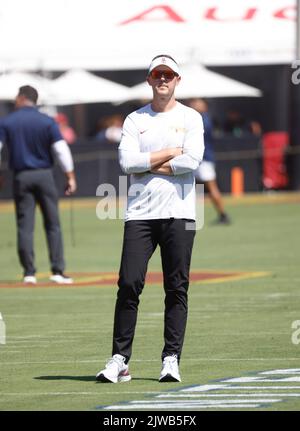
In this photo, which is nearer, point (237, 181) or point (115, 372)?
point (115, 372)

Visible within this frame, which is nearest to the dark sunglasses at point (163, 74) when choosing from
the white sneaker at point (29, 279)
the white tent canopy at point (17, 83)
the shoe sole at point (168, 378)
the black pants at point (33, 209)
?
the shoe sole at point (168, 378)

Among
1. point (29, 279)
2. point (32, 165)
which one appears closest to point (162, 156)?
point (32, 165)

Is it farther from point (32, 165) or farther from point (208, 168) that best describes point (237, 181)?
point (32, 165)

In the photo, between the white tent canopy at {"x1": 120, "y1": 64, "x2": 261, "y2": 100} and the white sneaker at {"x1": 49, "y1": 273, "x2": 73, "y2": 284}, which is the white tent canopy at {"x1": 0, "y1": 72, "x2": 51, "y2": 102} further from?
the white sneaker at {"x1": 49, "y1": 273, "x2": 73, "y2": 284}

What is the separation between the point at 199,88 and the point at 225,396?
27.6 metres

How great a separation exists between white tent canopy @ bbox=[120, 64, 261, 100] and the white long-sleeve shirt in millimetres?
25965

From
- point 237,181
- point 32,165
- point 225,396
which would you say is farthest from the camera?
point 237,181

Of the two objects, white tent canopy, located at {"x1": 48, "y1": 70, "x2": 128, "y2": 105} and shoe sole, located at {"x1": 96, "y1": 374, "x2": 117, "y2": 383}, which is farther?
white tent canopy, located at {"x1": 48, "y1": 70, "x2": 128, "y2": 105}

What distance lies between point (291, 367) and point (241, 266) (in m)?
8.77

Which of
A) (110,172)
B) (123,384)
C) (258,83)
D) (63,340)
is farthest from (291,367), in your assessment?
(258,83)

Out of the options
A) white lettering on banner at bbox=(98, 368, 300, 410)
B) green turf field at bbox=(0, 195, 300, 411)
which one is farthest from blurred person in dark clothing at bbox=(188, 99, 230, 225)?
white lettering on banner at bbox=(98, 368, 300, 410)

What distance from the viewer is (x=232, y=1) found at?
122 ft

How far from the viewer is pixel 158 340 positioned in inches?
504

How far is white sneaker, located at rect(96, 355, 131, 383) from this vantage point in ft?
33.9
